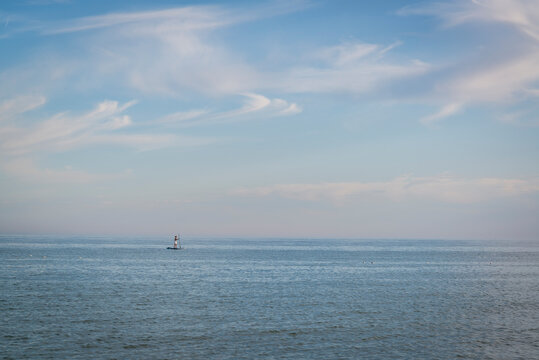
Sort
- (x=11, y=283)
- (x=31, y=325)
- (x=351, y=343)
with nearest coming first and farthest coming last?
(x=351, y=343) < (x=31, y=325) < (x=11, y=283)

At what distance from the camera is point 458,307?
4722 cm

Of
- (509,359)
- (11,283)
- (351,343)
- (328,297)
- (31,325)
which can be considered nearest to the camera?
(509,359)

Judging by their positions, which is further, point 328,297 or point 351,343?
point 328,297

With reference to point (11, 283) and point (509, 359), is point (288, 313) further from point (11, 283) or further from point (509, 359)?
point (11, 283)

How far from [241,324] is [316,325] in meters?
6.12

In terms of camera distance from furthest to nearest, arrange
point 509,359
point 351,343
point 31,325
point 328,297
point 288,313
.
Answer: point 328,297 < point 288,313 < point 31,325 < point 351,343 < point 509,359

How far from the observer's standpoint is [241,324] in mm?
37375

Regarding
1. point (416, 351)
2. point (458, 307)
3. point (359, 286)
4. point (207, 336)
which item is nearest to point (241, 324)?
point (207, 336)

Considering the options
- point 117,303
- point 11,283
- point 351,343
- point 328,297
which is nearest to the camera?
point 351,343

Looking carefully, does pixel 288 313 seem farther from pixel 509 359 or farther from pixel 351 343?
pixel 509 359

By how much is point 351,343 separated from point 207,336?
34.0ft

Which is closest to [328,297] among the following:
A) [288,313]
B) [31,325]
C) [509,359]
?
[288,313]

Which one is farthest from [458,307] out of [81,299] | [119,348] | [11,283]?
[11,283]

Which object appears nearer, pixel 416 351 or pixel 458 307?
pixel 416 351
